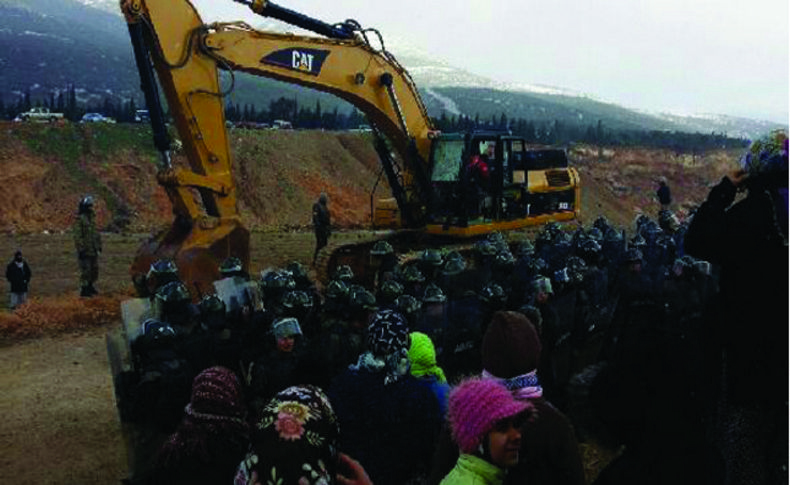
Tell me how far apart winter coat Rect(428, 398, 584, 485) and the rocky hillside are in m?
25.0

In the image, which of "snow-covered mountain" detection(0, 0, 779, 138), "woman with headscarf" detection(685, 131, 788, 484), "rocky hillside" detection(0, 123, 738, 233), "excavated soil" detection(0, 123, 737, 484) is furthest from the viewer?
"snow-covered mountain" detection(0, 0, 779, 138)

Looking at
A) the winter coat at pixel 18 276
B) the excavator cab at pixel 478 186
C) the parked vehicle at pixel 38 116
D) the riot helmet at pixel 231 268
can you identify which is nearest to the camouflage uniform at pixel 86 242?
the winter coat at pixel 18 276

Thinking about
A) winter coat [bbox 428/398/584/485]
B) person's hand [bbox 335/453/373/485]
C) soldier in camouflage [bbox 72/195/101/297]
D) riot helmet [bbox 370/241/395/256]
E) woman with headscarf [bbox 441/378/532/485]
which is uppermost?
woman with headscarf [bbox 441/378/532/485]

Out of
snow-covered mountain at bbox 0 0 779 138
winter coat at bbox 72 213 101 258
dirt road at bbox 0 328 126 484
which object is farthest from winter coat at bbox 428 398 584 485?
snow-covered mountain at bbox 0 0 779 138

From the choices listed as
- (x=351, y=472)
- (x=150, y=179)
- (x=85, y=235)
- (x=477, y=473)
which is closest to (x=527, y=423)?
(x=477, y=473)

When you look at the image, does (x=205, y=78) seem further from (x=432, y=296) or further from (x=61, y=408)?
(x=432, y=296)

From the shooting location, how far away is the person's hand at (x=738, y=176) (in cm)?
389

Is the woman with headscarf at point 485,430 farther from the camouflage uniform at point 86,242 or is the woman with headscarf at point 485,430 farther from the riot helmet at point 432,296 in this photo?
the camouflage uniform at point 86,242

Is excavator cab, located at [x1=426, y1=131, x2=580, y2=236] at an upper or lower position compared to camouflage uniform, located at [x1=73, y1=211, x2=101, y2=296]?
upper

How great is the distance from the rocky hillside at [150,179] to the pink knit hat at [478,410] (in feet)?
82.9

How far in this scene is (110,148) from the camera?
34656mm

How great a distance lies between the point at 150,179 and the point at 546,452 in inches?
1253

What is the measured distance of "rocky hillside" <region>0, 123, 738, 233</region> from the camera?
97.0 feet

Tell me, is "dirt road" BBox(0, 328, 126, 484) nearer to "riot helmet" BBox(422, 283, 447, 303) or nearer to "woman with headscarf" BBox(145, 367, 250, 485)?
"riot helmet" BBox(422, 283, 447, 303)
